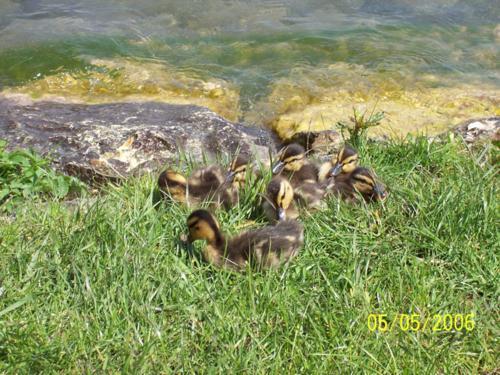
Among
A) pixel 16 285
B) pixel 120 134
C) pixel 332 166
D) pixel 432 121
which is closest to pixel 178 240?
pixel 16 285

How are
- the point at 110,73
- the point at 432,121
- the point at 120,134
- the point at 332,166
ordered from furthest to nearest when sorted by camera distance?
1. the point at 110,73
2. the point at 432,121
3. the point at 120,134
4. the point at 332,166

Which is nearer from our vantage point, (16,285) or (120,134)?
(16,285)

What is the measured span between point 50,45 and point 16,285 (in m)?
5.17

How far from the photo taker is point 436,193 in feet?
13.4

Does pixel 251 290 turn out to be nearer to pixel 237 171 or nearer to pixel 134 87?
pixel 237 171

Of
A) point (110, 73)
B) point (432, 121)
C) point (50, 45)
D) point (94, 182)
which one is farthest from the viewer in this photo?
point (50, 45)

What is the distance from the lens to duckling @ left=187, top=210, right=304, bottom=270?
3562mm

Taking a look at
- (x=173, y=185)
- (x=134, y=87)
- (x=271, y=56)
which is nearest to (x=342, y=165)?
(x=173, y=185)

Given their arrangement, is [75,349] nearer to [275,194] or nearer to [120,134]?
[275,194]

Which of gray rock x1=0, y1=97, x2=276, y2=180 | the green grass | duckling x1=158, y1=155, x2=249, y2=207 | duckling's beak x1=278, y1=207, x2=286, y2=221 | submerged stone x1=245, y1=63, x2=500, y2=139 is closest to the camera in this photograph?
the green grass

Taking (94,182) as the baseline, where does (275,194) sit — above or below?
above

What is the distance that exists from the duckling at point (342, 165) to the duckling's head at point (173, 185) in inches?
35.6

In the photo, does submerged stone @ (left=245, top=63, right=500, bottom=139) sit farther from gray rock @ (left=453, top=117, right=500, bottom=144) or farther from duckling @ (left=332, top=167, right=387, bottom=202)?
duckling @ (left=332, top=167, right=387, bottom=202)

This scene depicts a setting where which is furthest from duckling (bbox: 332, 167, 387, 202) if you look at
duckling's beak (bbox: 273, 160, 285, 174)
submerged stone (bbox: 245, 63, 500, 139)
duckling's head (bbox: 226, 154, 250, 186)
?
submerged stone (bbox: 245, 63, 500, 139)
